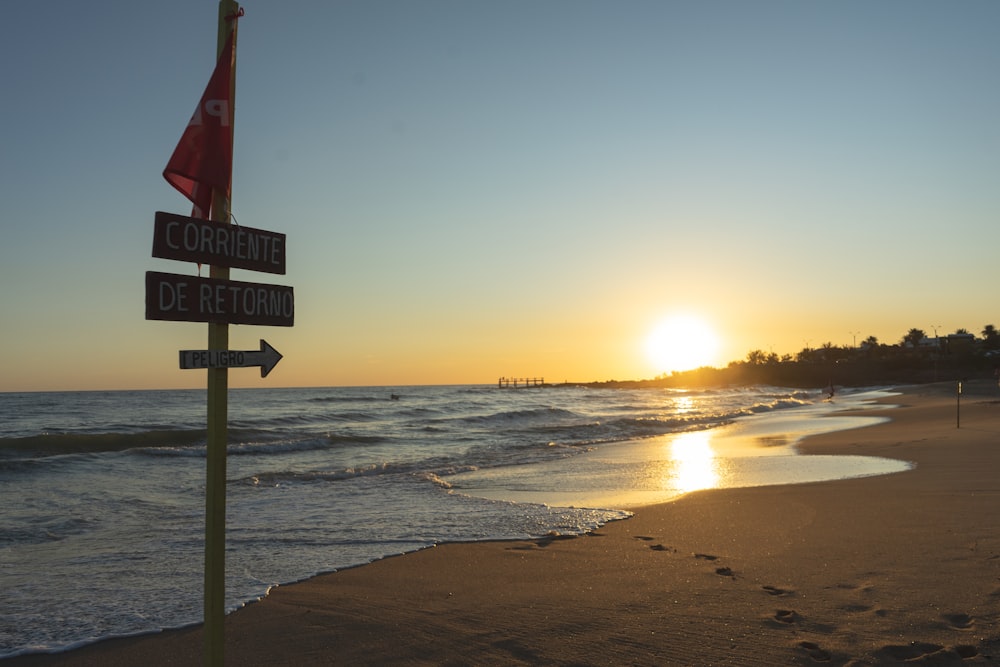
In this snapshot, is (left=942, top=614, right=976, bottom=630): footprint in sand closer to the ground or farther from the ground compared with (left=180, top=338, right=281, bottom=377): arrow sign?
closer to the ground

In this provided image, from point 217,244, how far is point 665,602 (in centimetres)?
438

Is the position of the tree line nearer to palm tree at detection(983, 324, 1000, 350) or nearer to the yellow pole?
palm tree at detection(983, 324, 1000, 350)

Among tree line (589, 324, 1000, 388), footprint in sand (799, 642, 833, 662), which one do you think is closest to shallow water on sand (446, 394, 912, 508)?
footprint in sand (799, 642, 833, 662)

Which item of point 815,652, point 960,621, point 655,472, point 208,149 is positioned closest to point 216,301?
point 208,149

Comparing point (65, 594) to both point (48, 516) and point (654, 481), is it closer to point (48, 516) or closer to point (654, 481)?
point (48, 516)

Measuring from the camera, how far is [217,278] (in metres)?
3.55

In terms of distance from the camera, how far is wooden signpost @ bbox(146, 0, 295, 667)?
11.3 feet

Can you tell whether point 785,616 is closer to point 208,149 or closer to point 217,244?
point 217,244

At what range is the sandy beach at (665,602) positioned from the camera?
4711 millimetres

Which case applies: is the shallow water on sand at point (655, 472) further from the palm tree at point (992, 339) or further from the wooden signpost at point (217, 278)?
the palm tree at point (992, 339)

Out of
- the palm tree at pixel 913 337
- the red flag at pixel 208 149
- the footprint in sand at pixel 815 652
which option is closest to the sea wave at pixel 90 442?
the red flag at pixel 208 149

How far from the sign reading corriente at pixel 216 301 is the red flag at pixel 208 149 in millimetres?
472

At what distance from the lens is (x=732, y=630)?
4996 millimetres

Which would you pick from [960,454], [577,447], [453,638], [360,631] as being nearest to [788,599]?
[453,638]
